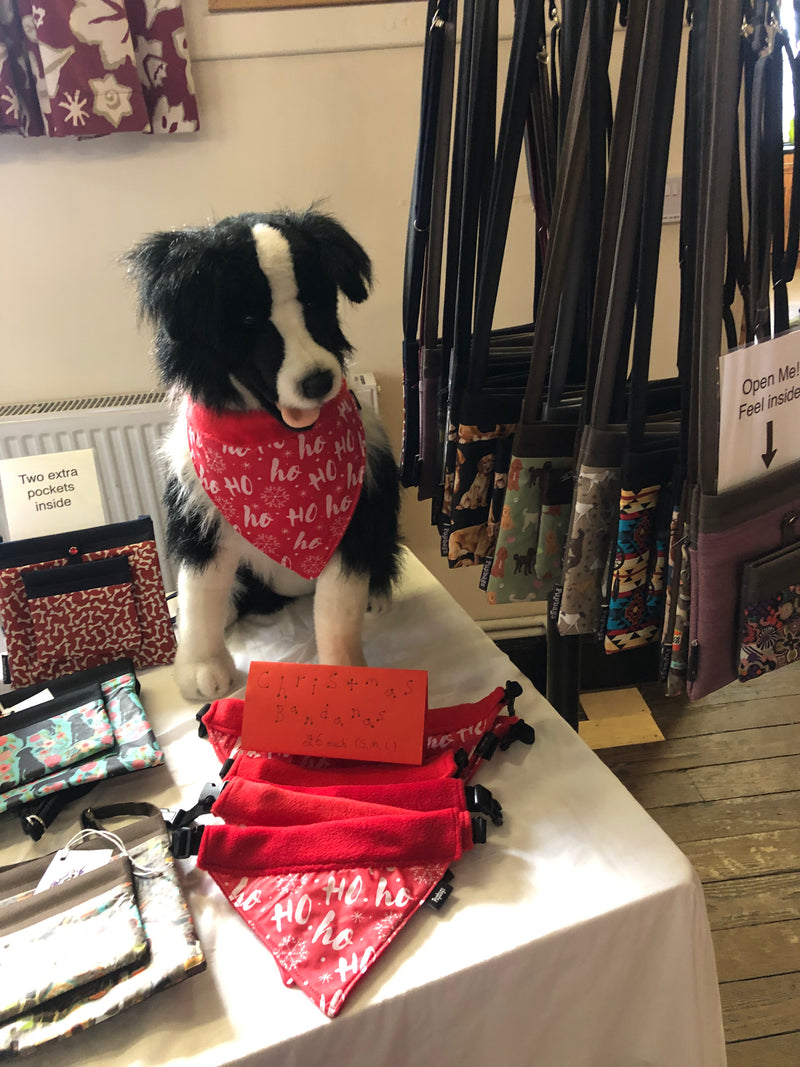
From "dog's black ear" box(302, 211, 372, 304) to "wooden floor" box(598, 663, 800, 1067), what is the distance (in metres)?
1.15

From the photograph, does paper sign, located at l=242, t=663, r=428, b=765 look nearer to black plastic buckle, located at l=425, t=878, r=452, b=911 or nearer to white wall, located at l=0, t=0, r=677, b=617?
black plastic buckle, located at l=425, t=878, r=452, b=911

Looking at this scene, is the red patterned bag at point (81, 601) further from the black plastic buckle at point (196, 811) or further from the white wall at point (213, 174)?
the white wall at point (213, 174)

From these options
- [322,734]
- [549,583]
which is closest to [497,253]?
[549,583]

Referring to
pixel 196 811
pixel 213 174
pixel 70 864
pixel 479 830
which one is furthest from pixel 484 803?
pixel 213 174

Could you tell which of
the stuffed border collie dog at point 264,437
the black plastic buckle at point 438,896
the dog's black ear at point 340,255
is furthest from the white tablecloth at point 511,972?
the dog's black ear at point 340,255

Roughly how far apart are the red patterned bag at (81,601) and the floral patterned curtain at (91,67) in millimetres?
730

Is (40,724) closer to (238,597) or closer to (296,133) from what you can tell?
(238,597)

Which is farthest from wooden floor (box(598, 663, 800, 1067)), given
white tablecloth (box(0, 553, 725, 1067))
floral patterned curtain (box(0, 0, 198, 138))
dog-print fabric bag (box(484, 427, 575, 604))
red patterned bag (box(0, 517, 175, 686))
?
floral patterned curtain (box(0, 0, 198, 138))

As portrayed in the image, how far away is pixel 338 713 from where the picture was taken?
0.71m

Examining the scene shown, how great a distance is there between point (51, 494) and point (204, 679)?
0.32 m

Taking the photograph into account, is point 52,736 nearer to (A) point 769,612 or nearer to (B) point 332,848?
(B) point 332,848

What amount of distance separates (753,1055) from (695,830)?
404 millimetres

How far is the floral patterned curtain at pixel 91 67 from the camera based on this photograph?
3.68 feet

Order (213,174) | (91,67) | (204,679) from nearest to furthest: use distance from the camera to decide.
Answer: (204,679) → (91,67) → (213,174)
